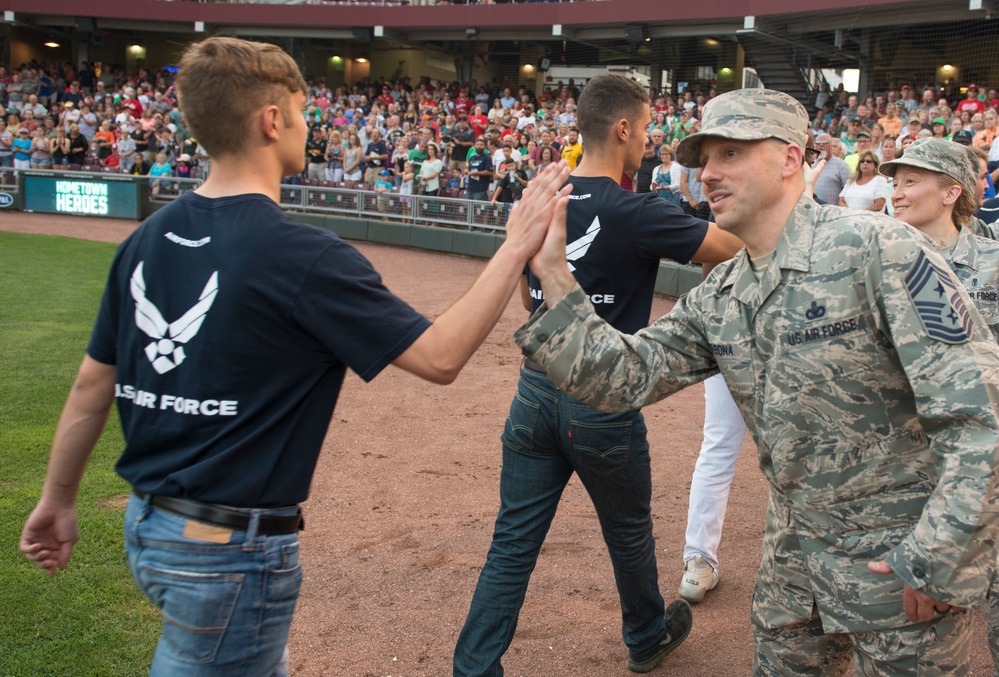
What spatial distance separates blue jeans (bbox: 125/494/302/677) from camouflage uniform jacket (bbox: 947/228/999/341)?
315cm

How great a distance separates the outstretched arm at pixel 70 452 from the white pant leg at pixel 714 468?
8.97 ft

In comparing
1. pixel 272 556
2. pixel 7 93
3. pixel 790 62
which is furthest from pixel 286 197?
pixel 272 556

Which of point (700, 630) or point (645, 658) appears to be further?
point (700, 630)

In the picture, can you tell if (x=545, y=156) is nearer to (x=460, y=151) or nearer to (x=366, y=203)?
(x=460, y=151)

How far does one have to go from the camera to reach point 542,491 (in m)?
3.35

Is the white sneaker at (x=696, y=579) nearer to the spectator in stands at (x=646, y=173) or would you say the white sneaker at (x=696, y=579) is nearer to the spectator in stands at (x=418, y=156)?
the spectator in stands at (x=646, y=173)

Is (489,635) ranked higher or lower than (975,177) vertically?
lower

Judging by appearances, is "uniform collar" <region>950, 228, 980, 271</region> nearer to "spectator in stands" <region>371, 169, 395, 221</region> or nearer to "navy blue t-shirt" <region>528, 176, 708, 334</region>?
"navy blue t-shirt" <region>528, 176, 708, 334</region>

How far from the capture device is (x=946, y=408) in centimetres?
204

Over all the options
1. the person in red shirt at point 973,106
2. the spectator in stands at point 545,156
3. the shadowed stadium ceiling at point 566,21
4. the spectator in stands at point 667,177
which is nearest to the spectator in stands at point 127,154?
the shadowed stadium ceiling at point 566,21

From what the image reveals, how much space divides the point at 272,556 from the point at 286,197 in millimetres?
18479

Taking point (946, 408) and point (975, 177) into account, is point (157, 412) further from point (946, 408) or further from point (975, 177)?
point (975, 177)

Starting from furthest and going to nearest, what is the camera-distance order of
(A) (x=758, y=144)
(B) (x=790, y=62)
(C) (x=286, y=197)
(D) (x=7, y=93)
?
(D) (x=7, y=93), (B) (x=790, y=62), (C) (x=286, y=197), (A) (x=758, y=144)

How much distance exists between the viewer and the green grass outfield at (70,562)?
12.0 ft
